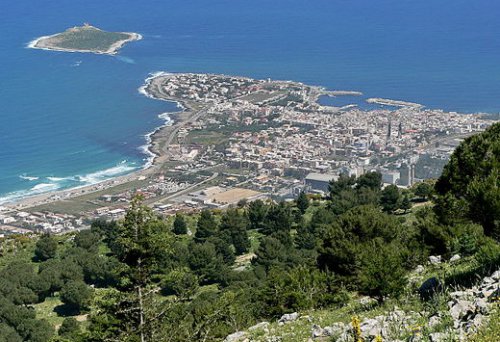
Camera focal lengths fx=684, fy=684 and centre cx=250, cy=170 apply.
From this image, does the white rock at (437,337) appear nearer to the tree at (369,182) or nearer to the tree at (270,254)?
the tree at (270,254)

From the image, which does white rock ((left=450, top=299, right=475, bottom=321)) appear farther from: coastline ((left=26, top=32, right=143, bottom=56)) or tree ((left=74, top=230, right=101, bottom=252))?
coastline ((left=26, top=32, right=143, bottom=56))

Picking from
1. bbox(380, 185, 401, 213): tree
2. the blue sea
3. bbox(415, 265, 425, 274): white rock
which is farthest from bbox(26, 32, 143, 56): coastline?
bbox(415, 265, 425, 274): white rock

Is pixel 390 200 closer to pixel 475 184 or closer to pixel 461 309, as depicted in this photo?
pixel 475 184

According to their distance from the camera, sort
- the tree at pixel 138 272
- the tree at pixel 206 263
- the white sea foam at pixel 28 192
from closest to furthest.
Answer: the tree at pixel 138 272, the tree at pixel 206 263, the white sea foam at pixel 28 192

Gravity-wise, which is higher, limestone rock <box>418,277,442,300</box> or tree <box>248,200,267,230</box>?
limestone rock <box>418,277,442,300</box>

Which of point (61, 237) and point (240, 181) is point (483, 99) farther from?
point (61, 237)

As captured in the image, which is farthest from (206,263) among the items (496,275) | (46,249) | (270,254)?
(496,275)

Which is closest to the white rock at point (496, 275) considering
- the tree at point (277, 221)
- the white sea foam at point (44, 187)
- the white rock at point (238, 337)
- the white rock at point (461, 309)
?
the white rock at point (461, 309)
